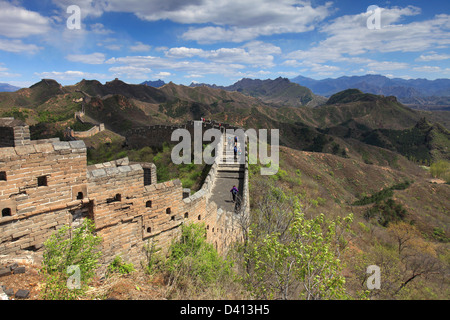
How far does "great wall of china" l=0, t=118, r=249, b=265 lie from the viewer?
483 cm

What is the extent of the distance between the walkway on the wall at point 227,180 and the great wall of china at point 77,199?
5.70m

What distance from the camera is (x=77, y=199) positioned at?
222 inches

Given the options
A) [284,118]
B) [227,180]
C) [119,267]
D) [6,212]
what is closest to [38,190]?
[6,212]

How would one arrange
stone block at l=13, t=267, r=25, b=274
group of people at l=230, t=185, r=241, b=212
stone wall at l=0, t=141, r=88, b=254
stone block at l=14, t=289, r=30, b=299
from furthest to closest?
group of people at l=230, t=185, r=241, b=212, stone wall at l=0, t=141, r=88, b=254, stone block at l=13, t=267, r=25, b=274, stone block at l=14, t=289, r=30, b=299

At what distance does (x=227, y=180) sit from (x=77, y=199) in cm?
1263

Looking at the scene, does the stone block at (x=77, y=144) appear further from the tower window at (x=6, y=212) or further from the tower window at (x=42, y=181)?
the tower window at (x=6, y=212)

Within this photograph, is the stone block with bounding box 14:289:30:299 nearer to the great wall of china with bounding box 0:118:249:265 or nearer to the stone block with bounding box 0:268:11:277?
the stone block with bounding box 0:268:11:277

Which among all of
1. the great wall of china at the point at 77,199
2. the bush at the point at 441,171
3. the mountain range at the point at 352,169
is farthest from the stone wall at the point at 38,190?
the bush at the point at 441,171

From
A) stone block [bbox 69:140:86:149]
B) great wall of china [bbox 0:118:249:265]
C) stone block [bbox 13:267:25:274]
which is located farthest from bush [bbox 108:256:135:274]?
stone block [bbox 69:140:86:149]

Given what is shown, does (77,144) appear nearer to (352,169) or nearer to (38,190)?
(38,190)

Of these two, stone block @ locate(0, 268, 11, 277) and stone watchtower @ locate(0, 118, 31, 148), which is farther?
stone watchtower @ locate(0, 118, 31, 148)

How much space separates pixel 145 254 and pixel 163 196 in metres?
1.55

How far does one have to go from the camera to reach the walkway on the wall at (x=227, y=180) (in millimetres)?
14489

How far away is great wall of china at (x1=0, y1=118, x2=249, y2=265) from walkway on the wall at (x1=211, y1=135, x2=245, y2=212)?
5.70 m
